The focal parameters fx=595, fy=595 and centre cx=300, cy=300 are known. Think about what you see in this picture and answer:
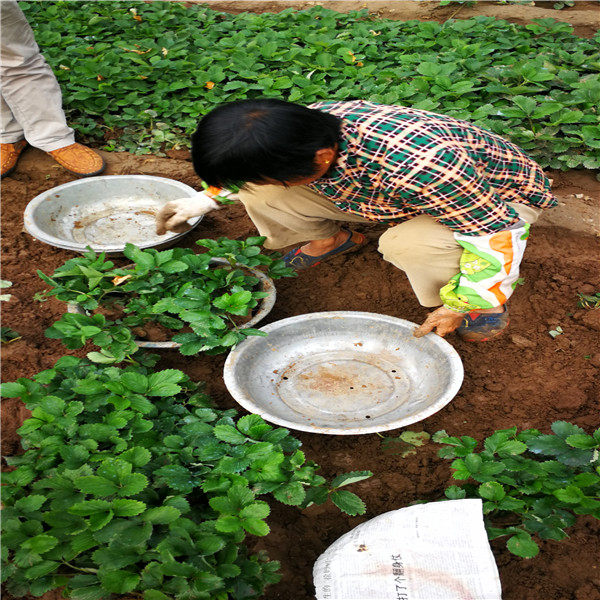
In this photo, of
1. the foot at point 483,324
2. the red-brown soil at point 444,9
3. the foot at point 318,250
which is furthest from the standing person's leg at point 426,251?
the red-brown soil at point 444,9

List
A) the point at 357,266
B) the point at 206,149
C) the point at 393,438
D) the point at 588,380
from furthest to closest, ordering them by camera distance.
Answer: the point at 357,266, the point at 588,380, the point at 393,438, the point at 206,149

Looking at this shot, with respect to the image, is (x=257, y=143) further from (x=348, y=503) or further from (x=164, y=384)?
(x=348, y=503)

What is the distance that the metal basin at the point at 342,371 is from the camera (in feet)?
7.20

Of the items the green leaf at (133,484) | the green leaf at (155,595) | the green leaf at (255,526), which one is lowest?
the green leaf at (255,526)

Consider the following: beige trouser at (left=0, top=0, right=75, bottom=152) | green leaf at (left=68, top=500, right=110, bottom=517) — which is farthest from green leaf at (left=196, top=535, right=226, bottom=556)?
beige trouser at (left=0, top=0, right=75, bottom=152)

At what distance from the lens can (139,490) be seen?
162 cm

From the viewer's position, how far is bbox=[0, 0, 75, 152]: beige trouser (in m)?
3.50

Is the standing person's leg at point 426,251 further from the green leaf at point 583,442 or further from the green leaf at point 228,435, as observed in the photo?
the green leaf at point 228,435

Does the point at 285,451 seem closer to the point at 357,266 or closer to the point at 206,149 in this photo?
→ the point at 206,149

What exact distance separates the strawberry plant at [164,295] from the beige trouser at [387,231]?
18cm

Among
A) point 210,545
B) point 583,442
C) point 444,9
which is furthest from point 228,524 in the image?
point 444,9

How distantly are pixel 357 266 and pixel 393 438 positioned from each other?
1.10m

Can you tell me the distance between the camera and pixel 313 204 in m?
2.68

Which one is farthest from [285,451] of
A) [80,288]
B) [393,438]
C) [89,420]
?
[80,288]
